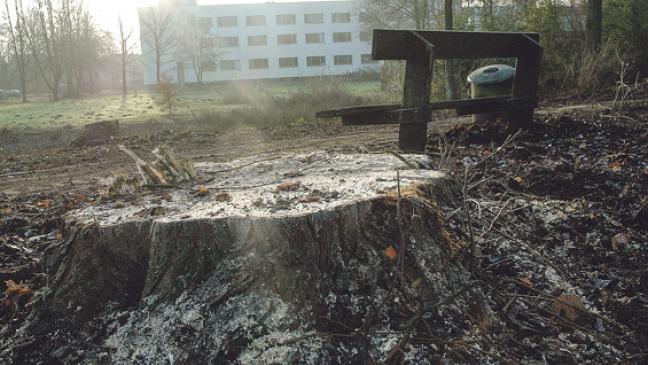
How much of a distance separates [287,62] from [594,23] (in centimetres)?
5143

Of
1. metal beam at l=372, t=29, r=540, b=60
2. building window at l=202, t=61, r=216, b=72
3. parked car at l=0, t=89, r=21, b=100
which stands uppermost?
building window at l=202, t=61, r=216, b=72

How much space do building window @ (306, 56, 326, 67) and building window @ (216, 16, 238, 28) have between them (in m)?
10.4

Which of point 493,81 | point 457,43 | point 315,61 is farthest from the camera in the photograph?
point 315,61

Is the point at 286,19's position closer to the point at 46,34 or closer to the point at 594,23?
the point at 46,34

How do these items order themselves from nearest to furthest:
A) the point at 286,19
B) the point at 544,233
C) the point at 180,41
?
the point at 544,233 < the point at 180,41 < the point at 286,19

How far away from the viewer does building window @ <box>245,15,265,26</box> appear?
6262 cm

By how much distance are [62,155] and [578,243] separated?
978 centimetres

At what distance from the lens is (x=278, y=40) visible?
6303cm

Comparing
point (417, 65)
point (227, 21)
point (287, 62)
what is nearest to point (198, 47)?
point (227, 21)

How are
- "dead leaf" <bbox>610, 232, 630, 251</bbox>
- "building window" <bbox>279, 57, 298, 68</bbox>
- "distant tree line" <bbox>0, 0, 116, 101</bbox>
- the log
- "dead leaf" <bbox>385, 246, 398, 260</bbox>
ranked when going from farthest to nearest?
"building window" <bbox>279, 57, 298, 68</bbox>
"distant tree line" <bbox>0, 0, 116, 101</bbox>
"dead leaf" <bbox>610, 232, 630, 251</bbox>
"dead leaf" <bbox>385, 246, 398, 260</bbox>
the log

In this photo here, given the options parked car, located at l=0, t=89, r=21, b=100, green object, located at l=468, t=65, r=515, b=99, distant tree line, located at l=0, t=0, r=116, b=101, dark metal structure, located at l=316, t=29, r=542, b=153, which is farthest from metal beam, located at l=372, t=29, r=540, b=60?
parked car, located at l=0, t=89, r=21, b=100

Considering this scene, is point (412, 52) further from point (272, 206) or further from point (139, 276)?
point (139, 276)

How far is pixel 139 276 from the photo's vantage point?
7.39 feet

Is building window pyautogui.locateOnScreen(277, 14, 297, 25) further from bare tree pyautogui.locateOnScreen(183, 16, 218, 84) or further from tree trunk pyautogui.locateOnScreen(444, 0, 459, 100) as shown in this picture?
tree trunk pyautogui.locateOnScreen(444, 0, 459, 100)
